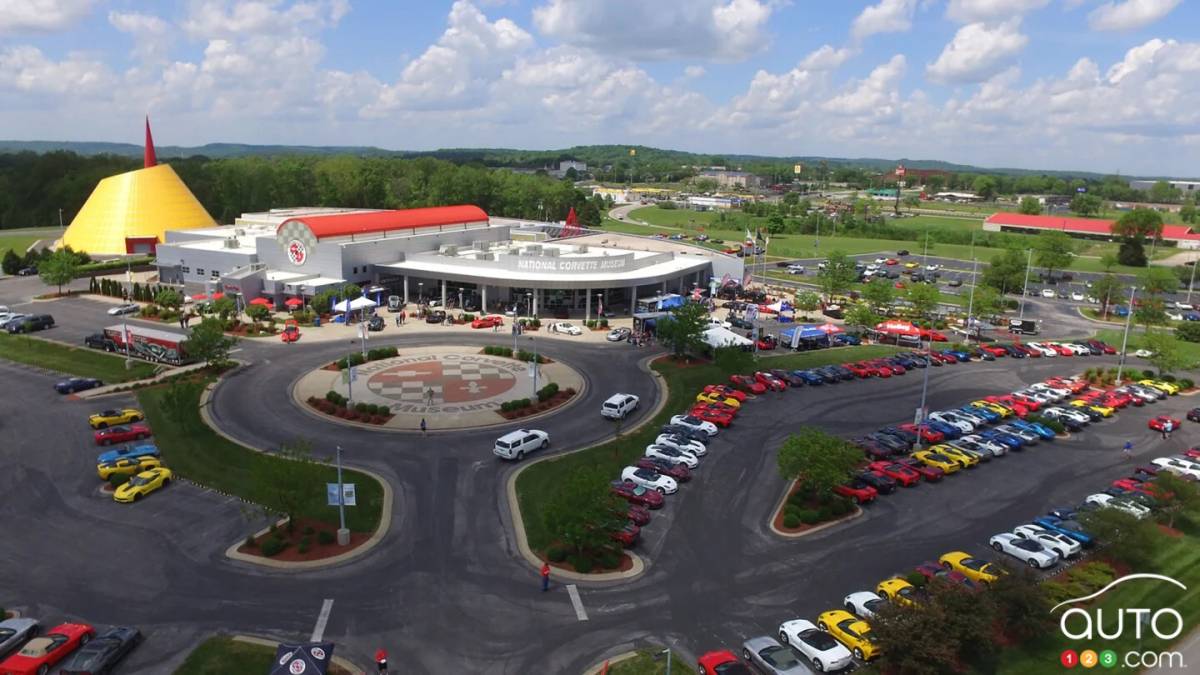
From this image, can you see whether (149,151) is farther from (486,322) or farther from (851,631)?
(851,631)

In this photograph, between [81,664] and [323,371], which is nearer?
[81,664]

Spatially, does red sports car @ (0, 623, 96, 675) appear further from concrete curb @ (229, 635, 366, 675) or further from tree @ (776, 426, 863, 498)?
tree @ (776, 426, 863, 498)

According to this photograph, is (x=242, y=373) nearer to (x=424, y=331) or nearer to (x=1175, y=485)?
(x=424, y=331)

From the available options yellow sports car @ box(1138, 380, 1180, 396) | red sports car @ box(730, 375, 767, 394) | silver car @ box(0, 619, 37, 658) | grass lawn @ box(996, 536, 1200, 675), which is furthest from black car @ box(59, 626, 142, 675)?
yellow sports car @ box(1138, 380, 1180, 396)

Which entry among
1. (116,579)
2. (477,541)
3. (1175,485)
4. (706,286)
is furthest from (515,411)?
(706,286)

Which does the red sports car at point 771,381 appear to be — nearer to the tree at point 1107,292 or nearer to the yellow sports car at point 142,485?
the yellow sports car at point 142,485

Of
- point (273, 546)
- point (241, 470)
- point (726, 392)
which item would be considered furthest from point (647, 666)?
point (726, 392)

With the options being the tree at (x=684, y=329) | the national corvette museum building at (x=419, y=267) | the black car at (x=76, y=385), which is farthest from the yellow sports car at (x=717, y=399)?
the black car at (x=76, y=385)
